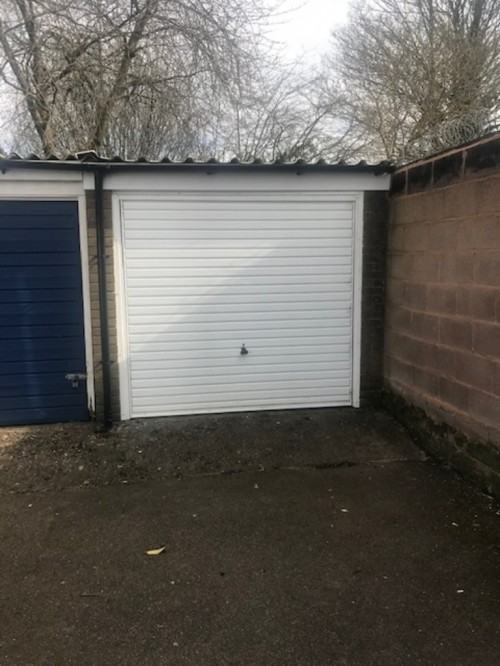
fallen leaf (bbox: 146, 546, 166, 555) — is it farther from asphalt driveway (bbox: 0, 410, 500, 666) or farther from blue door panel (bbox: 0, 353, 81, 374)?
blue door panel (bbox: 0, 353, 81, 374)

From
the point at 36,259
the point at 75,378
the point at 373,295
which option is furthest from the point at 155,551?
the point at 373,295

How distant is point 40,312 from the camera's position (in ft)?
18.1

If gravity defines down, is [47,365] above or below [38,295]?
below

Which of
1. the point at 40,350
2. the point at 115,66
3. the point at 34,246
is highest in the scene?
the point at 115,66

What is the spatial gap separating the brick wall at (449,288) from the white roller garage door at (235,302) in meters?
0.67

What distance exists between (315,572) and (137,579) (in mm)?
1087

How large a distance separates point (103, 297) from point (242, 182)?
6.34 ft

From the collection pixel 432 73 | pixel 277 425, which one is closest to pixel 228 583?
pixel 277 425

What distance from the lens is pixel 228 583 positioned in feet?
10.2

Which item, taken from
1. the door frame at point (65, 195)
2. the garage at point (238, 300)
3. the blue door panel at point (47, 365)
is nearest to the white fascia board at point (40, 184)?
the door frame at point (65, 195)

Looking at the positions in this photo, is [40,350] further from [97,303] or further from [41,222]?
[41,222]

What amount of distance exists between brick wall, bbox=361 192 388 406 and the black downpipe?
9.44 feet

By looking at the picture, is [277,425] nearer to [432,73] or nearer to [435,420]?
[435,420]

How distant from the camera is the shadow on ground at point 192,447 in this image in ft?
15.5
